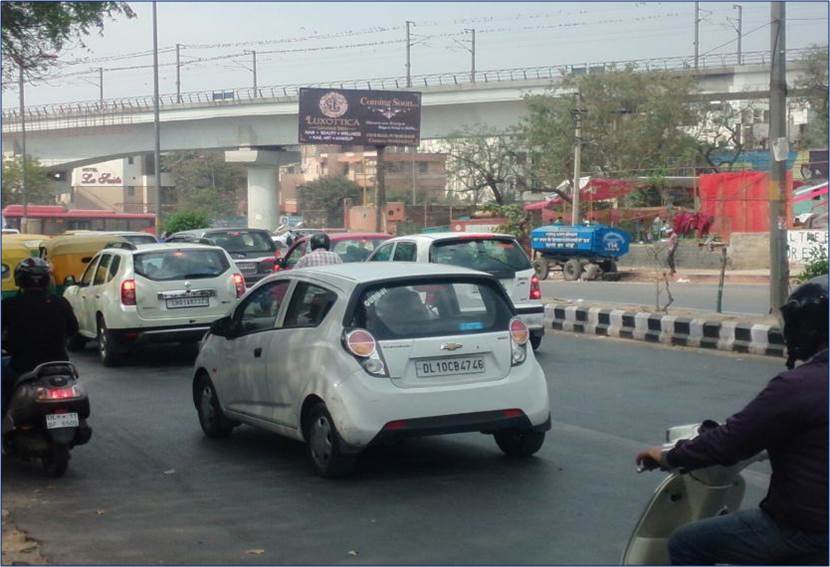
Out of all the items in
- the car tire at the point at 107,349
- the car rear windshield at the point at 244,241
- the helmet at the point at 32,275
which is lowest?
the car tire at the point at 107,349

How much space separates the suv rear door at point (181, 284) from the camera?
15016 millimetres

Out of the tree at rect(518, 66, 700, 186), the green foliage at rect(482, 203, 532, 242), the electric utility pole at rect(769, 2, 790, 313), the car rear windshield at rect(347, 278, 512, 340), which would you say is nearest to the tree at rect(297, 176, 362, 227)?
the tree at rect(518, 66, 700, 186)

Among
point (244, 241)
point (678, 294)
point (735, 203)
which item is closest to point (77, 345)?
point (244, 241)

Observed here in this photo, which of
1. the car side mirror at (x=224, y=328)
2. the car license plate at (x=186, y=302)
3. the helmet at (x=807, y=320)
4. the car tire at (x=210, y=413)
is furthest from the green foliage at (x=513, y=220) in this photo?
the helmet at (x=807, y=320)

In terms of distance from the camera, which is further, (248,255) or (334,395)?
(248,255)

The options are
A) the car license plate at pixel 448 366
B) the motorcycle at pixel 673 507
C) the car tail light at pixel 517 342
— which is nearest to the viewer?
the motorcycle at pixel 673 507

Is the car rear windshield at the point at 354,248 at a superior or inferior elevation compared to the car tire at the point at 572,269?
superior

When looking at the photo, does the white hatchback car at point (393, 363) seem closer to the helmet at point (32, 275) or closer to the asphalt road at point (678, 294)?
the helmet at point (32, 275)

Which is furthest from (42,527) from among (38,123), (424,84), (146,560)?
(38,123)

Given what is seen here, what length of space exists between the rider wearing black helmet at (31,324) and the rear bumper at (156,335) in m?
6.34

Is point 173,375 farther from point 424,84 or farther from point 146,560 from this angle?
point 424,84

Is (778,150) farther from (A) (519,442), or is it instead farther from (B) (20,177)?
(B) (20,177)

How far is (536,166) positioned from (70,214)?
2396cm

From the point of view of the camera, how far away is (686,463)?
12.9ft
